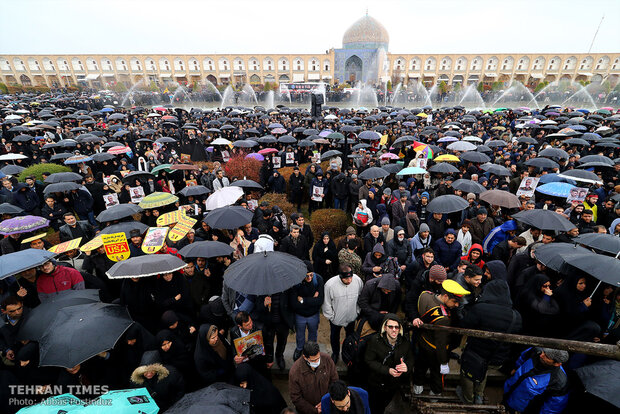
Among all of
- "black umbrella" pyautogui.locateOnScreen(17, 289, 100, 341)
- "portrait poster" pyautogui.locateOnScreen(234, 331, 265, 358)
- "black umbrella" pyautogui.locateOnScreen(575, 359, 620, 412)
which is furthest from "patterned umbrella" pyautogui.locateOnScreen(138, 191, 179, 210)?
"black umbrella" pyautogui.locateOnScreen(575, 359, 620, 412)

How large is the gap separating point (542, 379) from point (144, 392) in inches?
157

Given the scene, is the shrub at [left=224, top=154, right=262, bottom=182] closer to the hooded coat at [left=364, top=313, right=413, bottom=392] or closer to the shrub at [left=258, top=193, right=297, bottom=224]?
the shrub at [left=258, top=193, right=297, bottom=224]

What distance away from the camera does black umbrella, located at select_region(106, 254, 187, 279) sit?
3826mm

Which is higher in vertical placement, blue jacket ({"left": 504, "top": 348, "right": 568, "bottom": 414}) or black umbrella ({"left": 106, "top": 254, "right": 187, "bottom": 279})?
black umbrella ({"left": 106, "top": 254, "right": 187, "bottom": 279})

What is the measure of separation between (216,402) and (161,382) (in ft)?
3.45

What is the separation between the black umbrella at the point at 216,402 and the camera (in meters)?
2.43

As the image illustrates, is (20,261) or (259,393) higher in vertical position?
(20,261)

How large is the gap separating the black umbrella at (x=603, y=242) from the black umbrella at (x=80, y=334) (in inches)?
252

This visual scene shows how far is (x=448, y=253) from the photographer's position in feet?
18.1

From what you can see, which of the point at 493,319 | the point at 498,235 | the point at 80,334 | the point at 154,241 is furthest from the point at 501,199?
the point at 80,334

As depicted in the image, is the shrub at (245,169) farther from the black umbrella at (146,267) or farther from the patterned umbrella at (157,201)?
the black umbrella at (146,267)

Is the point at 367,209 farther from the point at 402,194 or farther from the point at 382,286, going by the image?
the point at 382,286

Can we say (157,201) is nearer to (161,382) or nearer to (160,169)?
(160,169)

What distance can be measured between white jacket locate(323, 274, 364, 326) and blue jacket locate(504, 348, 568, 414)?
2.03m
